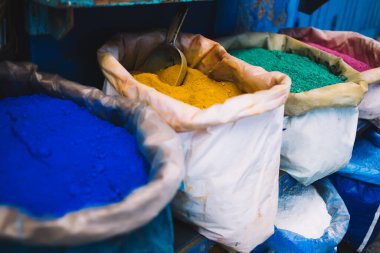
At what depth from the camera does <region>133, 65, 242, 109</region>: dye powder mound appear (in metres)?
1.12

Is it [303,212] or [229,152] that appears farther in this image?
[303,212]

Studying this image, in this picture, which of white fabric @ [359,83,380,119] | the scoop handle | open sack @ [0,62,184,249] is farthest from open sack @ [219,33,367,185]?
open sack @ [0,62,184,249]

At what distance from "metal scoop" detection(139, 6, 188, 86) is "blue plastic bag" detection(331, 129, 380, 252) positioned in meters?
1.07

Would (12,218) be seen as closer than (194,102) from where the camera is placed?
Yes

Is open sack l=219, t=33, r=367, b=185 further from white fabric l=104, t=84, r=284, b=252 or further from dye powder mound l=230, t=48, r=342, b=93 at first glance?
white fabric l=104, t=84, r=284, b=252

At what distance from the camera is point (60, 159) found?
31.5 inches

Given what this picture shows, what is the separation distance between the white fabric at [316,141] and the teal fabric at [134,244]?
2.22 feet

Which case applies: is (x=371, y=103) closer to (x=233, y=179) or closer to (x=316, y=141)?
(x=316, y=141)

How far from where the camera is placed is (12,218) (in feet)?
1.90

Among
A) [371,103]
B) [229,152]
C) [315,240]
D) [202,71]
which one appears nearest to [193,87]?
[202,71]

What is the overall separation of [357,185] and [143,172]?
1.43 meters

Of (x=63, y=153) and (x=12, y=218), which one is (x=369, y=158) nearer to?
(x=63, y=153)

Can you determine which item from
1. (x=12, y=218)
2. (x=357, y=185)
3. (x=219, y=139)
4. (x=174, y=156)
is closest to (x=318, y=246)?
(x=357, y=185)

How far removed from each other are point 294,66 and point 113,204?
1.18 meters
